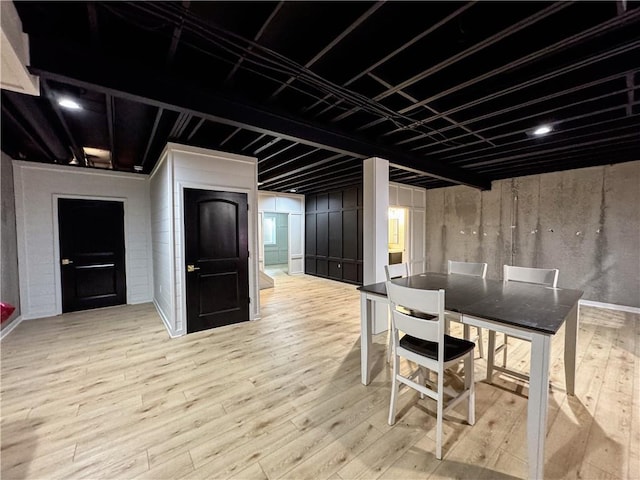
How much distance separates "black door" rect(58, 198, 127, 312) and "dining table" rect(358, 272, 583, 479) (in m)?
5.25

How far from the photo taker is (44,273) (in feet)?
14.8

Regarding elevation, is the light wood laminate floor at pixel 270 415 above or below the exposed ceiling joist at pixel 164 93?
below

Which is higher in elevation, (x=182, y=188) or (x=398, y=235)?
(x=182, y=188)

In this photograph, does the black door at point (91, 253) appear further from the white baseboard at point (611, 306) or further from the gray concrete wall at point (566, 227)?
the white baseboard at point (611, 306)

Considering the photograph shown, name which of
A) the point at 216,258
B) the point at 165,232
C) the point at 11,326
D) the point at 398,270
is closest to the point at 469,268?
the point at 398,270

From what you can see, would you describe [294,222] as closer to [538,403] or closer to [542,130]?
[542,130]

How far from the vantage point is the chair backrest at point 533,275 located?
8.74ft

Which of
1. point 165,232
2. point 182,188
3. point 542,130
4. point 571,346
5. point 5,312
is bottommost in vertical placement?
point 571,346

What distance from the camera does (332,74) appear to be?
2.26 m

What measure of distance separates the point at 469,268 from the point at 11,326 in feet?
22.0

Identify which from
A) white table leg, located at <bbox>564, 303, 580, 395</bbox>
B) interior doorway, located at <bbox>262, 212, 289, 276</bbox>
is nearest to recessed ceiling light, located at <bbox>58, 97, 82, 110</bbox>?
white table leg, located at <bbox>564, 303, 580, 395</bbox>

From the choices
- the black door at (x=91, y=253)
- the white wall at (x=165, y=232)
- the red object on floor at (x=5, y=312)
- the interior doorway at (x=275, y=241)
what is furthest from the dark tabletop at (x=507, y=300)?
the interior doorway at (x=275, y=241)

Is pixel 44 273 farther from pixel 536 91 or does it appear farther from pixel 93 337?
pixel 536 91

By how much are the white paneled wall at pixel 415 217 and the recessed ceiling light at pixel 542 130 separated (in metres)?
3.53
